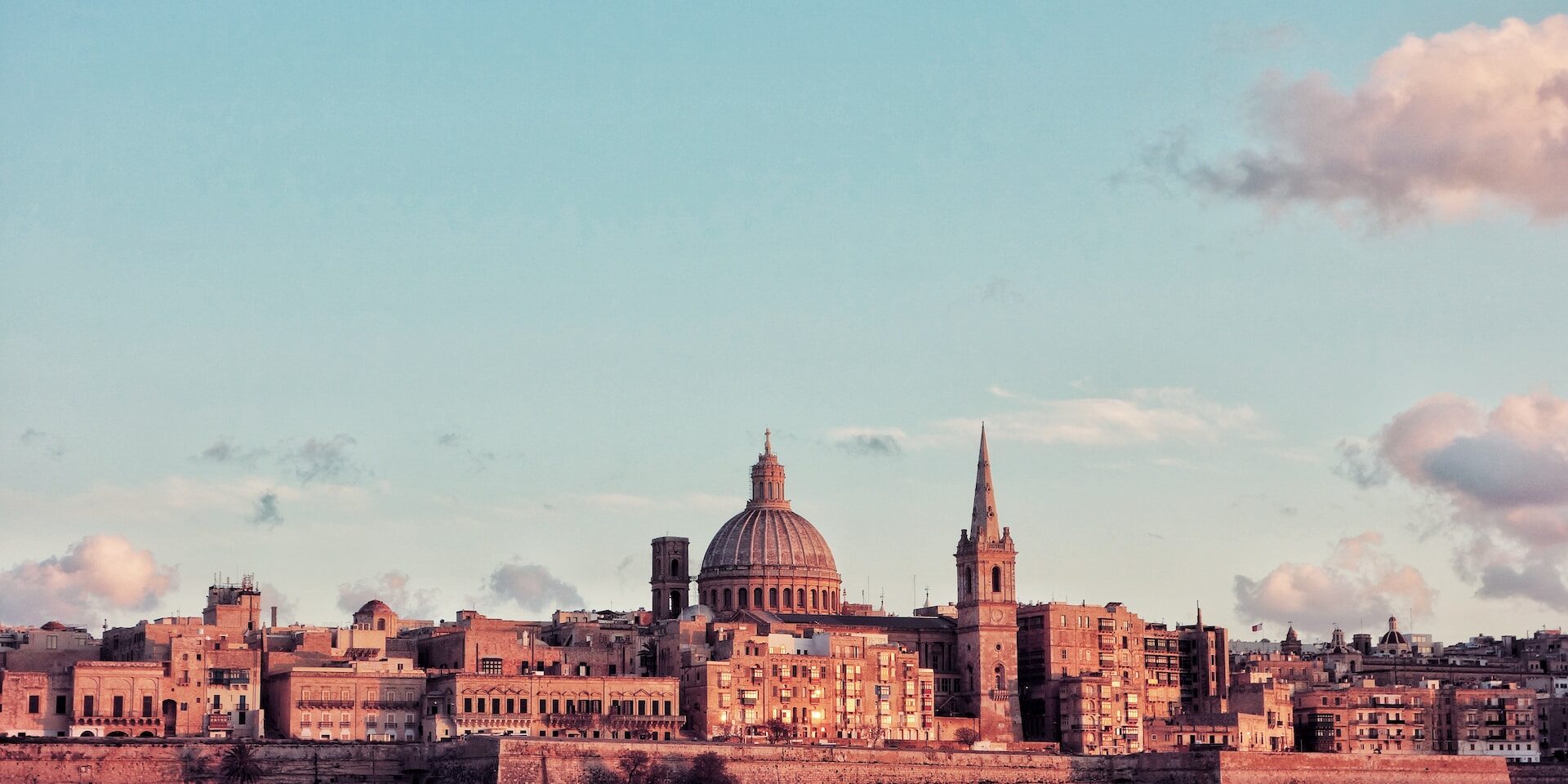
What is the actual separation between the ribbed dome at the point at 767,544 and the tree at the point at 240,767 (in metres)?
39.0

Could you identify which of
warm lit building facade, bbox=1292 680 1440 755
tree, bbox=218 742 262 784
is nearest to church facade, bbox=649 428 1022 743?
warm lit building facade, bbox=1292 680 1440 755

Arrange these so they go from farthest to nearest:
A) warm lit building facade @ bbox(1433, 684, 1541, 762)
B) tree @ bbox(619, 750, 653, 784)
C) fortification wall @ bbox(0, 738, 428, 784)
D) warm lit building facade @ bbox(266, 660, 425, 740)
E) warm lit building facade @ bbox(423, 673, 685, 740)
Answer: warm lit building facade @ bbox(1433, 684, 1541, 762) < warm lit building facade @ bbox(423, 673, 685, 740) < warm lit building facade @ bbox(266, 660, 425, 740) < tree @ bbox(619, 750, 653, 784) < fortification wall @ bbox(0, 738, 428, 784)

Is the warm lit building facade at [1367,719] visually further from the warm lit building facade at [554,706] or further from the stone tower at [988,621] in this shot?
the warm lit building facade at [554,706]

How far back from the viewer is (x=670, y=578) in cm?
13325

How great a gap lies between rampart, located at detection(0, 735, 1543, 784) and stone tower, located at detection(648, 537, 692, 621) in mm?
27904

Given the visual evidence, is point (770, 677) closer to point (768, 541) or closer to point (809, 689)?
point (809, 689)

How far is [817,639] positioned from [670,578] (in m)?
17.8

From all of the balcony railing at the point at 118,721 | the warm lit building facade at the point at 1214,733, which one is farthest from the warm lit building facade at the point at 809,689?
the balcony railing at the point at 118,721

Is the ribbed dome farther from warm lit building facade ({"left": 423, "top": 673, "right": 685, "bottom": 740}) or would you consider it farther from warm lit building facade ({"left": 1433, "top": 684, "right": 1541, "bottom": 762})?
warm lit building facade ({"left": 1433, "top": 684, "right": 1541, "bottom": 762})

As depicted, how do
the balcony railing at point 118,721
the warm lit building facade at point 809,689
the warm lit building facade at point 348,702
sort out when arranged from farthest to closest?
the warm lit building facade at point 809,689 < the warm lit building facade at point 348,702 < the balcony railing at point 118,721

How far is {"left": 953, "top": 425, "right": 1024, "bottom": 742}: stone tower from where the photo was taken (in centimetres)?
12162

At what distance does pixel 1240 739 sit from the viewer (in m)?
120

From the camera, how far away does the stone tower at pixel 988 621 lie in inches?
4788

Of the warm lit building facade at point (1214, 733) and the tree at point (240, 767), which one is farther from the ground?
the warm lit building facade at point (1214, 733)
